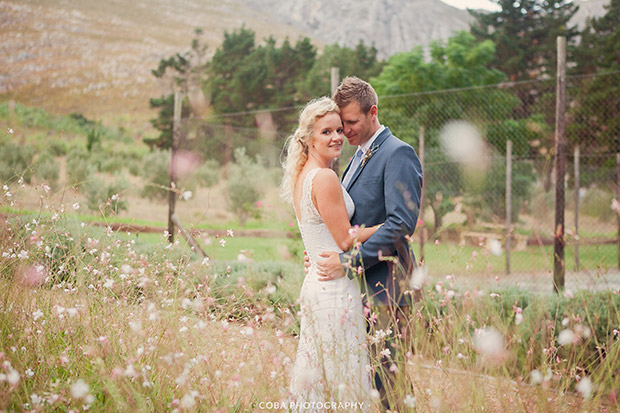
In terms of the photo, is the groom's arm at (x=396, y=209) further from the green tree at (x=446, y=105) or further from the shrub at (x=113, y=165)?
the shrub at (x=113, y=165)

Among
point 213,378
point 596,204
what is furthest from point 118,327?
point 596,204

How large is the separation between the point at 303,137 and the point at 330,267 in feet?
2.00

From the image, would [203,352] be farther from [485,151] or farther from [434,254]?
[485,151]

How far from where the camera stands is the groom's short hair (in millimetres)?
2416

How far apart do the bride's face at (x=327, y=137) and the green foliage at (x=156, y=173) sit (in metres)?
18.9

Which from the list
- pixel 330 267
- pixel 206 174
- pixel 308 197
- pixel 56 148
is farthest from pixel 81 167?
pixel 330 267

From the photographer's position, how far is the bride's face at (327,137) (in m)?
2.36

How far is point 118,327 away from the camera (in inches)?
98.6

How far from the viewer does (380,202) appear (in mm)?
2408

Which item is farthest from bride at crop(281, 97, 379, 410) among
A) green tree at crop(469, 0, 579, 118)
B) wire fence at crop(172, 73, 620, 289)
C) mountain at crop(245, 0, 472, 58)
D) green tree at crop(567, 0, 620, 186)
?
mountain at crop(245, 0, 472, 58)

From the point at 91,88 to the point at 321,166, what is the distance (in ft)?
174

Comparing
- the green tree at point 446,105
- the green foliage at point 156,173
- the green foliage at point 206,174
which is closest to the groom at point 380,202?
the green tree at point 446,105

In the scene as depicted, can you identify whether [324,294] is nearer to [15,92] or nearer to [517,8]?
[517,8]

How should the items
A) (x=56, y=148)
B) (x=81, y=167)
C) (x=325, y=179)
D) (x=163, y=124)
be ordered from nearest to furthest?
1. (x=325, y=179)
2. (x=81, y=167)
3. (x=56, y=148)
4. (x=163, y=124)
